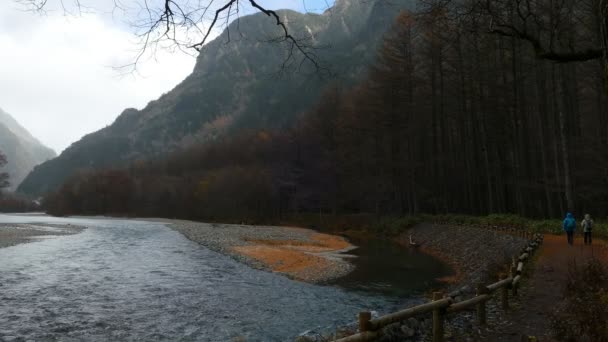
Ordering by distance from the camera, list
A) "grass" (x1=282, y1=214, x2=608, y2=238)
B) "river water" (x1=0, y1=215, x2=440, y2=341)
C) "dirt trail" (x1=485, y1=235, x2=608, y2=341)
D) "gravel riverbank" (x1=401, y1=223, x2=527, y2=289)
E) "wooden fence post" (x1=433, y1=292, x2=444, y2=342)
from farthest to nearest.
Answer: "grass" (x1=282, y1=214, x2=608, y2=238), "gravel riverbank" (x1=401, y1=223, x2=527, y2=289), "river water" (x1=0, y1=215, x2=440, y2=341), "dirt trail" (x1=485, y1=235, x2=608, y2=341), "wooden fence post" (x1=433, y1=292, x2=444, y2=342)

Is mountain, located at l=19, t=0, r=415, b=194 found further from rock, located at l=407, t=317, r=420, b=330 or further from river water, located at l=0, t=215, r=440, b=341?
river water, located at l=0, t=215, r=440, b=341

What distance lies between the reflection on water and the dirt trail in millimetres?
4107

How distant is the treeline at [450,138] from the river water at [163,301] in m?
8.69

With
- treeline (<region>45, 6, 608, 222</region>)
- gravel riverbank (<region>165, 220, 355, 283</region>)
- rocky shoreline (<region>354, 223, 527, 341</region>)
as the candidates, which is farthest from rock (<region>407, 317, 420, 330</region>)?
gravel riverbank (<region>165, 220, 355, 283</region>)

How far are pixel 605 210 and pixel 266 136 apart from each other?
2913 inches

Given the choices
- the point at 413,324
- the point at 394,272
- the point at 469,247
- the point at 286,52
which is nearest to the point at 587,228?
the point at 469,247

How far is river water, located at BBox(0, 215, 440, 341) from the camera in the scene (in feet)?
36.3

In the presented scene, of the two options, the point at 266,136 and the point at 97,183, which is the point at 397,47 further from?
the point at 97,183

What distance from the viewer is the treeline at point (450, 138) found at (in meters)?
28.7

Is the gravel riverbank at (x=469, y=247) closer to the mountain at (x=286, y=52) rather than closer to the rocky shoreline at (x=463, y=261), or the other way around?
the rocky shoreline at (x=463, y=261)

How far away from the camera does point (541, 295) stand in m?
11.4

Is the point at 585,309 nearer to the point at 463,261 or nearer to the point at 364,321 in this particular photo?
the point at 364,321

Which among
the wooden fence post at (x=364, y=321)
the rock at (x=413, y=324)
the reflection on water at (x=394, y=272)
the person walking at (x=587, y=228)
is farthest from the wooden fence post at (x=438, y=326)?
the person walking at (x=587, y=228)

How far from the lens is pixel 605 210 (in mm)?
29094
